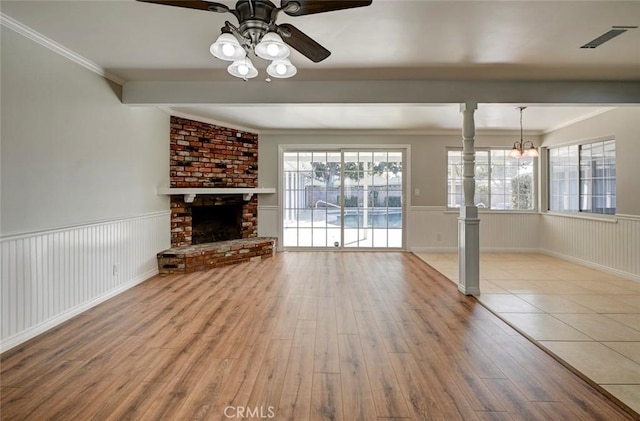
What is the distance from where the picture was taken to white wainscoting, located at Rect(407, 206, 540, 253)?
665 centimetres

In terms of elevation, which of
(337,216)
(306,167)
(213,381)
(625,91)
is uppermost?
(625,91)

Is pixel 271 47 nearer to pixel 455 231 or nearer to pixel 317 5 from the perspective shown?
pixel 317 5

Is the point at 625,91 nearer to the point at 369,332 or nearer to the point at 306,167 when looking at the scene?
the point at 369,332

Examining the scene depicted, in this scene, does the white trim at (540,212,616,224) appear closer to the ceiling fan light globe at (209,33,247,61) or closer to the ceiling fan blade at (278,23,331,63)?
the ceiling fan blade at (278,23,331,63)

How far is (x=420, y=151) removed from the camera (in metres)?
6.68

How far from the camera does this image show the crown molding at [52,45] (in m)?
2.51

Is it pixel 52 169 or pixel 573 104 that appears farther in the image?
pixel 573 104

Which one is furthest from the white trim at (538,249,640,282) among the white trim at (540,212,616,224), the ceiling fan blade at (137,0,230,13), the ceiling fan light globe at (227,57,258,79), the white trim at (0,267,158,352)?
the white trim at (0,267,158,352)

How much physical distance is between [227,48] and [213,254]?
3785mm

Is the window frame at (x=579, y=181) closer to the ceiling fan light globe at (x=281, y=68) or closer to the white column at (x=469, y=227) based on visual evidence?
the white column at (x=469, y=227)

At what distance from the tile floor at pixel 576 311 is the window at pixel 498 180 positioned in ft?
4.93

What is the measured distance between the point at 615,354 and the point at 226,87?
432 cm

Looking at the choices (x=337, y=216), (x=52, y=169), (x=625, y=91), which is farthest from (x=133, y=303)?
(x=625, y=91)

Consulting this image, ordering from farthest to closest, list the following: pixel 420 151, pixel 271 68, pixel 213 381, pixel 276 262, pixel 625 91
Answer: pixel 420 151, pixel 276 262, pixel 625 91, pixel 271 68, pixel 213 381
